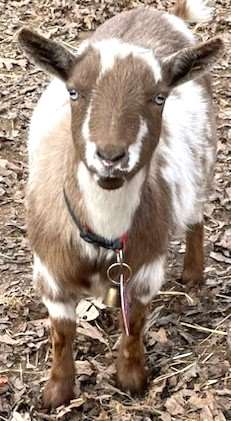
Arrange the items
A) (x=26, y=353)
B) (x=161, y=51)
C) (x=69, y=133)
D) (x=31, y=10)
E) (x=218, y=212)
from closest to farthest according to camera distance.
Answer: (x=69, y=133), (x=161, y=51), (x=26, y=353), (x=218, y=212), (x=31, y=10)

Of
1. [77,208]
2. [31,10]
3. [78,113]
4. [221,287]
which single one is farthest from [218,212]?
[31,10]

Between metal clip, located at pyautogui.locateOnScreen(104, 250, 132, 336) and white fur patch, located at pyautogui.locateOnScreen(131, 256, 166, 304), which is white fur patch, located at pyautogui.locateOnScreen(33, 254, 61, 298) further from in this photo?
white fur patch, located at pyautogui.locateOnScreen(131, 256, 166, 304)

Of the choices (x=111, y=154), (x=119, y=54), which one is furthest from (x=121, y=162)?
(x=119, y=54)

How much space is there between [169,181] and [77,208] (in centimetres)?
59

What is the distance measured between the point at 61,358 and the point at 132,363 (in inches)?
14.8

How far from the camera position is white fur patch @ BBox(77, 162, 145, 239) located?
3617 millimetres

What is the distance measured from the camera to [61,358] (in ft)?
14.5

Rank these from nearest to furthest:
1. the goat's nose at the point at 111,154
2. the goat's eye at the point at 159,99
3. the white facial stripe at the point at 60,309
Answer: the goat's nose at the point at 111,154 < the goat's eye at the point at 159,99 < the white facial stripe at the point at 60,309

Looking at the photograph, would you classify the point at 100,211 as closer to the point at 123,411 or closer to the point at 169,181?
the point at 169,181

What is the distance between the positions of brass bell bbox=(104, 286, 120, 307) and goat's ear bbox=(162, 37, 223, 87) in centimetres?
98

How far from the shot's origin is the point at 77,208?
386 centimetres

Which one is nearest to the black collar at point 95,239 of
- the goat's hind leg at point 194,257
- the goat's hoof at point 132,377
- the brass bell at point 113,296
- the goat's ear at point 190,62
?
the brass bell at point 113,296

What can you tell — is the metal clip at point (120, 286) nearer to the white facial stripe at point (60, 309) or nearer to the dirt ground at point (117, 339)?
the white facial stripe at point (60, 309)

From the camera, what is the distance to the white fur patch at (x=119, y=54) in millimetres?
3502
